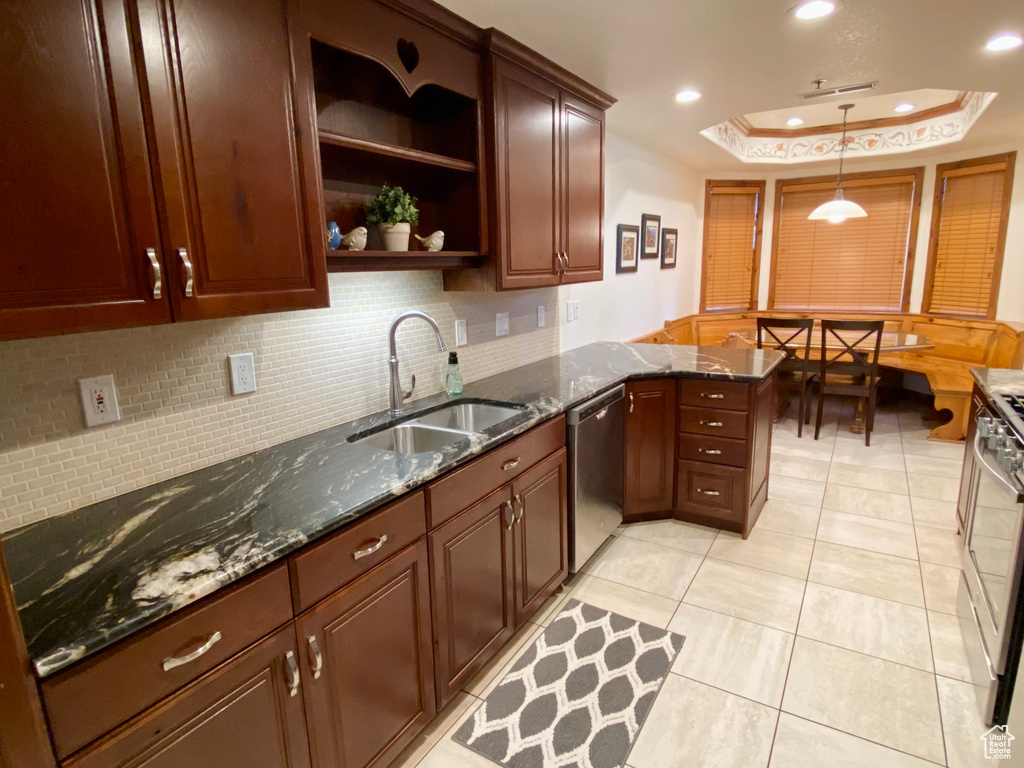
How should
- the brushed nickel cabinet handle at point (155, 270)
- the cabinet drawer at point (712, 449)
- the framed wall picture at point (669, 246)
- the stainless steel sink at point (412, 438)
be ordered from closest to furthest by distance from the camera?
1. the brushed nickel cabinet handle at point (155, 270)
2. the stainless steel sink at point (412, 438)
3. the cabinet drawer at point (712, 449)
4. the framed wall picture at point (669, 246)

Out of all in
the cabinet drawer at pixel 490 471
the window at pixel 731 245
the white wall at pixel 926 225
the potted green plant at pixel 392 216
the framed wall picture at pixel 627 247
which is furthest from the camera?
the window at pixel 731 245

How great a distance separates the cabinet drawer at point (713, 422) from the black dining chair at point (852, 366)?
1867 mm

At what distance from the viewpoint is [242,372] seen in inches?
65.3

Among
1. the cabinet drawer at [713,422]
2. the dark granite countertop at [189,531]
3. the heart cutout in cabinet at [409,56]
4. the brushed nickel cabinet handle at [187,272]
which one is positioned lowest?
the cabinet drawer at [713,422]

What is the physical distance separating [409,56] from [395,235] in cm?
58

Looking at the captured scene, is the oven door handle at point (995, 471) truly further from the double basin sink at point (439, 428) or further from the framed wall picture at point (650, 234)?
the framed wall picture at point (650, 234)

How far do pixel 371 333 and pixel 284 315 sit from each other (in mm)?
368

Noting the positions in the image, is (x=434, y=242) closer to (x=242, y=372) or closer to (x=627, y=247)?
(x=242, y=372)

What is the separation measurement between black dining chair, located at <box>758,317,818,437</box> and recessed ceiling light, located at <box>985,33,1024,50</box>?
2.08 metres

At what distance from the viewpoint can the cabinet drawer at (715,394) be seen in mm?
2693

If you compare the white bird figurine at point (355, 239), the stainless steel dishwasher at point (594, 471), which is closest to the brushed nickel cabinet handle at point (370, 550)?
the white bird figurine at point (355, 239)

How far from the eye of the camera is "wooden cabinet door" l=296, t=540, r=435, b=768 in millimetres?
1261

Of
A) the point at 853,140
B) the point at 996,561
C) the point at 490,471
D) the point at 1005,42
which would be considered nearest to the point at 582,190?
the point at 490,471

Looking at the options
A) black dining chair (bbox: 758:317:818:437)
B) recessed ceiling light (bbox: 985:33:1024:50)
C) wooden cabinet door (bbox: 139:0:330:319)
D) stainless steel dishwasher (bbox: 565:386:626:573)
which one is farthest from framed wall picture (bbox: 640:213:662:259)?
wooden cabinet door (bbox: 139:0:330:319)
